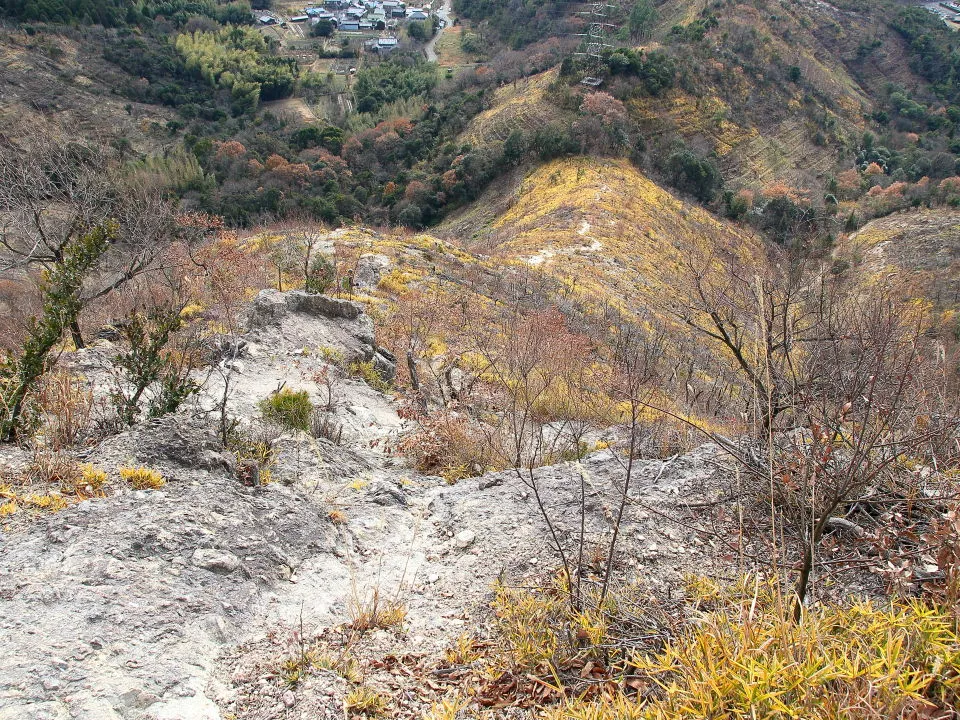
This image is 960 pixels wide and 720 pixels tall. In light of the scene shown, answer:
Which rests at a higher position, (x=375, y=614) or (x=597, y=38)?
(x=597, y=38)

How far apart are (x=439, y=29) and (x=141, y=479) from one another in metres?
87.7

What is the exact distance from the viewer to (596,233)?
840 inches

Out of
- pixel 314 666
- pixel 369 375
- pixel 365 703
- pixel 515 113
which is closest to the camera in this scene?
pixel 365 703

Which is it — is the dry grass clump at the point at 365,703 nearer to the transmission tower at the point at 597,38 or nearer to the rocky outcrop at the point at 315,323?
the rocky outcrop at the point at 315,323

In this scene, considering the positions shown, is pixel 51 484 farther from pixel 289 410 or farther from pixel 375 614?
pixel 375 614

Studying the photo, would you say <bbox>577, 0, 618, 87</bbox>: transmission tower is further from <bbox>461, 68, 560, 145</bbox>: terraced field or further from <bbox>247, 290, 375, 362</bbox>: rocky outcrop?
<bbox>247, 290, 375, 362</bbox>: rocky outcrop

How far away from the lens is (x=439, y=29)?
254ft

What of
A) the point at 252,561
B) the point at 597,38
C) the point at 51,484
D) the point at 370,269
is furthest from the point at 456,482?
the point at 597,38

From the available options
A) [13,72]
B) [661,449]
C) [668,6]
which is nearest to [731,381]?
[661,449]

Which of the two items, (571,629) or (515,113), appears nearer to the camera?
(571,629)

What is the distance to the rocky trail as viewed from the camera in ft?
7.09

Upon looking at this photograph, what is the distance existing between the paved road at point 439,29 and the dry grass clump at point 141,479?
238ft

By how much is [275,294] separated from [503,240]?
1553 centimetres

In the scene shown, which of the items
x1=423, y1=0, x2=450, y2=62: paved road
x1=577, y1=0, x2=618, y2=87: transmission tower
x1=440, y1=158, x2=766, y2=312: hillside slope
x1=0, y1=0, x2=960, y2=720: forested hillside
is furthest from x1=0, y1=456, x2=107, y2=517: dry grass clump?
x1=423, y1=0, x2=450, y2=62: paved road
